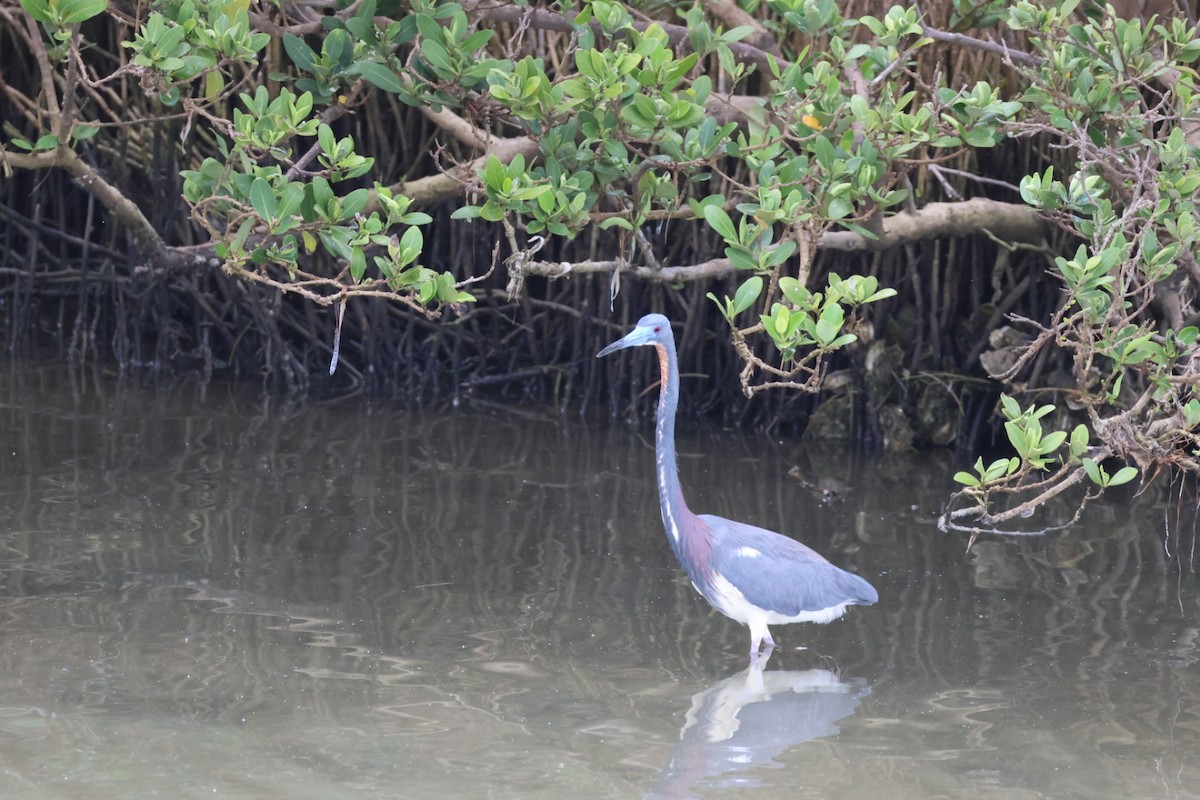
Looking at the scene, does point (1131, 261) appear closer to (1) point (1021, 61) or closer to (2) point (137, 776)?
(1) point (1021, 61)

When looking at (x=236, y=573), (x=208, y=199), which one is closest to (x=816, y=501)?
(x=236, y=573)

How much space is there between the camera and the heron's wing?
451cm

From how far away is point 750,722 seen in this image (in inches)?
158

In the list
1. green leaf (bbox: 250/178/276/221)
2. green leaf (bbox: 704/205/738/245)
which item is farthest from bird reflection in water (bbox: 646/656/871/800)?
green leaf (bbox: 250/178/276/221)

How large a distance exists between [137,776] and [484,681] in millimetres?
1045

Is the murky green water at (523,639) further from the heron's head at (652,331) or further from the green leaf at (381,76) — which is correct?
the green leaf at (381,76)

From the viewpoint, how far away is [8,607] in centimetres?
448

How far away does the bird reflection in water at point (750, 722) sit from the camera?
11.8ft

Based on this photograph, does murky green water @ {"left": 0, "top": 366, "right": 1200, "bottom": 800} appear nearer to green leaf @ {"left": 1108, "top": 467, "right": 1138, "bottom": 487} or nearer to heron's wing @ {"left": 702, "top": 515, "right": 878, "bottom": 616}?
heron's wing @ {"left": 702, "top": 515, "right": 878, "bottom": 616}

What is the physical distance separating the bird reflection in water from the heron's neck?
0.55 meters

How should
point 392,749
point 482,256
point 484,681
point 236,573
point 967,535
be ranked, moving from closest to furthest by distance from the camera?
point 392,749
point 484,681
point 236,573
point 967,535
point 482,256

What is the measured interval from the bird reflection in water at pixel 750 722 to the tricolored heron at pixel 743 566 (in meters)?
0.18

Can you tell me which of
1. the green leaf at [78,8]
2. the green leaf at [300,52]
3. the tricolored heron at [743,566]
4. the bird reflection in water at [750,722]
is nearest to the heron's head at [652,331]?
the tricolored heron at [743,566]

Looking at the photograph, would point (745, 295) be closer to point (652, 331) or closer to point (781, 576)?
point (652, 331)
